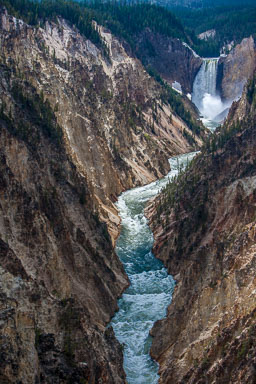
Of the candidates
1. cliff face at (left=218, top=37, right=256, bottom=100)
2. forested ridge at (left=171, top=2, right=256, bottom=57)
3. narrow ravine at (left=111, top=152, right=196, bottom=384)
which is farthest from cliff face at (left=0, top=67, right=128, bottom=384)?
forested ridge at (left=171, top=2, right=256, bottom=57)

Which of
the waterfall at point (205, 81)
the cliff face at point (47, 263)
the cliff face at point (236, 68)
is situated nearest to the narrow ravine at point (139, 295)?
the cliff face at point (47, 263)

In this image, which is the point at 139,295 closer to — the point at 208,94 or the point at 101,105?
the point at 101,105

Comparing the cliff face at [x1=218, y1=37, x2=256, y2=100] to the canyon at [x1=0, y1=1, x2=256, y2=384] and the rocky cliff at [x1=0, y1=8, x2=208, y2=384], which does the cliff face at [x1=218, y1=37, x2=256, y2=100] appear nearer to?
the rocky cliff at [x1=0, y1=8, x2=208, y2=384]

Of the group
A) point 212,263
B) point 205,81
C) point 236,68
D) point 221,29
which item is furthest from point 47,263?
point 221,29

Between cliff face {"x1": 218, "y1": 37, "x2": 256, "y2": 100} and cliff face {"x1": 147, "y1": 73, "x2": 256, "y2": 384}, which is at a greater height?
cliff face {"x1": 218, "y1": 37, "x2": 256, "y2": 100}

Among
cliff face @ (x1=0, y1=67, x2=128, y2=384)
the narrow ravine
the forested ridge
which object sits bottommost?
the narrow ravine

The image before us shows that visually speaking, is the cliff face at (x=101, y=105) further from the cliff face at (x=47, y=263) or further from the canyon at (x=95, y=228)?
the cliff face at (x=47, y=263)
